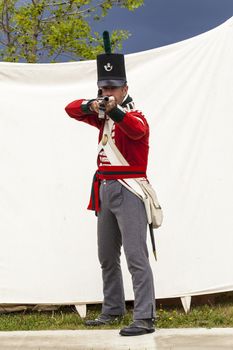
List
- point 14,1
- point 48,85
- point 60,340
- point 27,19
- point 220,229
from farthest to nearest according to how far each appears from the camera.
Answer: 1. point 14,1
2. point 27,19
3. point 48,85
4. point 220,229
5. point 60,340

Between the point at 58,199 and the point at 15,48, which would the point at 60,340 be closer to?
the point at 58,199

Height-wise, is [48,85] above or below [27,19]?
below

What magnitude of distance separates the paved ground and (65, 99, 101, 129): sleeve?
3.86 ft

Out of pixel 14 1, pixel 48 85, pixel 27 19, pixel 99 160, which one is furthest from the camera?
pixel 14 1

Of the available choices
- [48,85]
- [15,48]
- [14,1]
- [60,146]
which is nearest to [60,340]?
[60,146]

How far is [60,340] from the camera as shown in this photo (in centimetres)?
329

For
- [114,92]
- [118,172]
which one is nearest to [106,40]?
[114,92]

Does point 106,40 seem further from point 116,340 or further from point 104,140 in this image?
point 116,340

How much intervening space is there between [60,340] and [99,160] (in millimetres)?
999

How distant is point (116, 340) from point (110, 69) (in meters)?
1.44

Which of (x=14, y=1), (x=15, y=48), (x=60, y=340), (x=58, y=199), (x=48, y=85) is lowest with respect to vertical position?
(x=60, y=340)

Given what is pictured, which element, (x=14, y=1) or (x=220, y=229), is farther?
(x=14, y=1)

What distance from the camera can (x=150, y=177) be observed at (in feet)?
13.7

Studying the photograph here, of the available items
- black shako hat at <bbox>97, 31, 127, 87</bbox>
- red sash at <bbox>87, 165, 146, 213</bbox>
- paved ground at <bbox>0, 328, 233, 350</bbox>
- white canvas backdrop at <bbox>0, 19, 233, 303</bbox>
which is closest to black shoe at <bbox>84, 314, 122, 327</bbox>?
paved ground at <bbox>0, 328, 233, 350</bbox>
